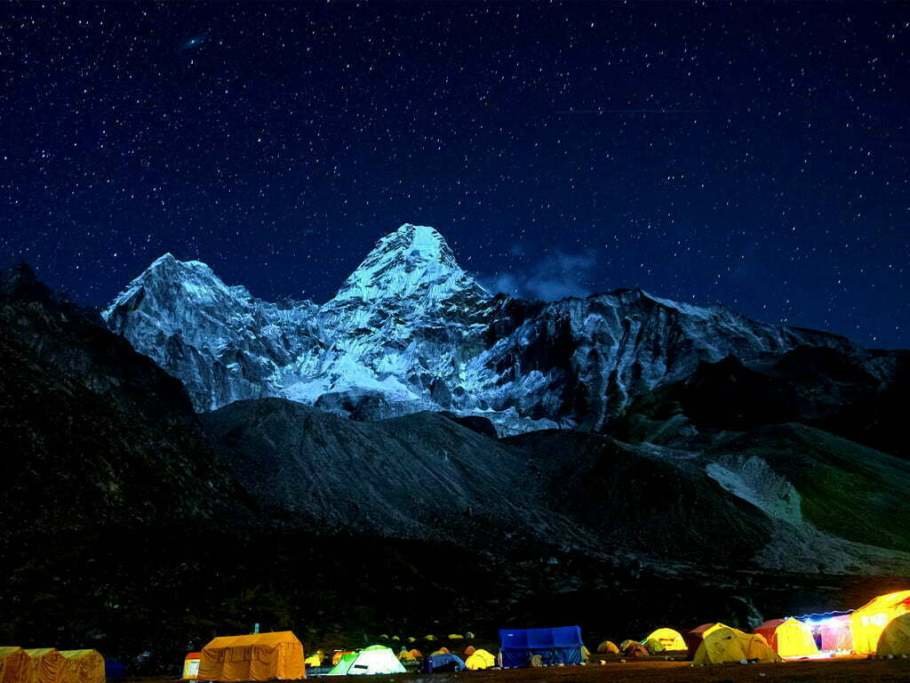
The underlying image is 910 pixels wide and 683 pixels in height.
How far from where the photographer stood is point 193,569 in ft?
224

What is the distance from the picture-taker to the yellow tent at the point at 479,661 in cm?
4981

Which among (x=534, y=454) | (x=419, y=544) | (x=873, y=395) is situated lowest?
(x=419, y=544)

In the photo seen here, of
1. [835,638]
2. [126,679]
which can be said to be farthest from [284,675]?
[835,638]

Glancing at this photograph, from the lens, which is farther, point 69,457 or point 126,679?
point 69,457

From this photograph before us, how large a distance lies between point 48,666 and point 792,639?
121 feet

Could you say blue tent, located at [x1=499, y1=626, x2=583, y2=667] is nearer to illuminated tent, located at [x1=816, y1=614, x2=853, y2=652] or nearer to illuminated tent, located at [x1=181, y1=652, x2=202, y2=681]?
illuminated tent, located at [x1=816, y1=614, x2=853, y2=652]

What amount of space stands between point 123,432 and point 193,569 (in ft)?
80.3

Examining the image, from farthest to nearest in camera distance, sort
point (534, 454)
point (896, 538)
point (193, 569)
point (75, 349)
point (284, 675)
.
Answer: point (534, 454) → point (896, 538) → point (75, 349) → point (193, 569) → point (284, 675)

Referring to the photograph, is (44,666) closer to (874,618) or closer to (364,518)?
(874,618)

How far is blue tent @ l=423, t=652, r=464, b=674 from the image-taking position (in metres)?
48.0

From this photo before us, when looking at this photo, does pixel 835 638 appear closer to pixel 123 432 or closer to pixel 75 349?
pixel 123 432

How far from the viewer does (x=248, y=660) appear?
40938 millimetres

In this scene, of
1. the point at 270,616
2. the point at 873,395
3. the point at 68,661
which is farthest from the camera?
the point at 873,395

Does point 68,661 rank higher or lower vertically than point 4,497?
lower
